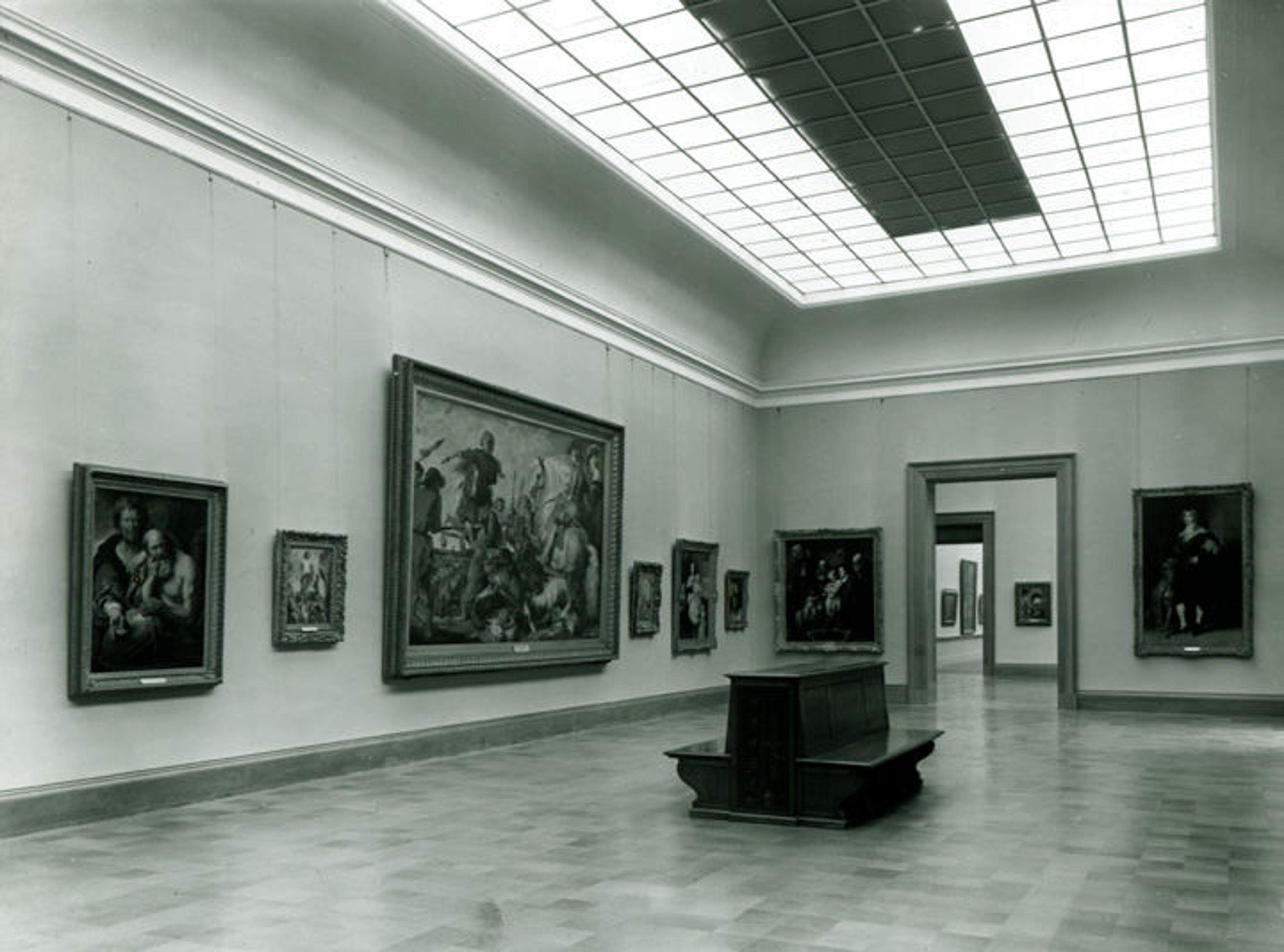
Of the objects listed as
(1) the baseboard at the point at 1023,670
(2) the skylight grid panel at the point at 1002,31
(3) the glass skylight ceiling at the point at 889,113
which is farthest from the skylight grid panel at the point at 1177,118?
(1) the baseboard at the point at 1023,670

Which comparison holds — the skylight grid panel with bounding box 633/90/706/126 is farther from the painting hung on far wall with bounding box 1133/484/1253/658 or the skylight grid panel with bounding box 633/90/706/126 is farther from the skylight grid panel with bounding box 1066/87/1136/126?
the painting hung on far wall with bounding box 1133/484/1253/658

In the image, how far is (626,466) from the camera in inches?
730

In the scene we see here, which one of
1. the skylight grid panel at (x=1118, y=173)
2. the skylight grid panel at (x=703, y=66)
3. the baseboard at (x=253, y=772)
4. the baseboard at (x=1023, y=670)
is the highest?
the skylight grid panel at (x=703, y=66)

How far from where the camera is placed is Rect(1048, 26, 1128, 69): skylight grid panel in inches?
505

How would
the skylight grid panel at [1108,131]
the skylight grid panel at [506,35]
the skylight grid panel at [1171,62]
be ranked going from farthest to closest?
the skylight grid panel at [1108,131]
the skylight grid panel at [1171,62]
the skylight grid panel at [506,35]

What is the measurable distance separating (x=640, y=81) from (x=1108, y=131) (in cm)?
611

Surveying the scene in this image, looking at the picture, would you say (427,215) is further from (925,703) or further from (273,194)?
(925,703)

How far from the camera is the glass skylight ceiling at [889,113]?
12531 millimetres

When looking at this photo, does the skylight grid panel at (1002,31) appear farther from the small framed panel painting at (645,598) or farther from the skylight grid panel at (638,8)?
the small framed panel painting at (645,598)

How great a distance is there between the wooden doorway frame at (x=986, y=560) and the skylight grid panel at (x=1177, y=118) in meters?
17.1

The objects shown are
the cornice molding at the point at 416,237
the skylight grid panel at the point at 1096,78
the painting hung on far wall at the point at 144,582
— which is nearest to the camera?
the painting hung on far wall at the point at 144,582

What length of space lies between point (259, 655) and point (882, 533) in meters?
14.0

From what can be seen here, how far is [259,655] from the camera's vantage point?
11.3 m

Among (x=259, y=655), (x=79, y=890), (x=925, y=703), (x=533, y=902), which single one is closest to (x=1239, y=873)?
(x=533, y=902)
